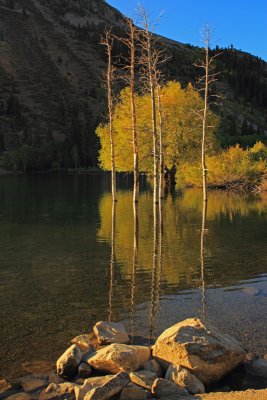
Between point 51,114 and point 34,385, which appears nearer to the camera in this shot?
point 34,385

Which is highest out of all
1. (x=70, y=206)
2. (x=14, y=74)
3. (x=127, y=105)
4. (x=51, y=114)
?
(x=14, y=74)

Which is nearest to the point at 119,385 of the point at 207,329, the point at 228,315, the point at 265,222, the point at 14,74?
the point at 207,329

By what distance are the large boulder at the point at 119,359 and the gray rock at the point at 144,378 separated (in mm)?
279

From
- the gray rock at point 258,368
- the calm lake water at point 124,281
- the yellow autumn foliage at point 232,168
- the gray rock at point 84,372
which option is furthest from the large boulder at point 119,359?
the yellow autumn foliage at point 232,168

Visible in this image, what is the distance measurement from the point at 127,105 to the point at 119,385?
41974 mm

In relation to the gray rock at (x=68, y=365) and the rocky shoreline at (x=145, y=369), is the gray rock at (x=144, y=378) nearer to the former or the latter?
the rocky shoreline at (x=145, y=369)

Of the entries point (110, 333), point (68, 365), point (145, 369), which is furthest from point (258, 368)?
point (68, 365)

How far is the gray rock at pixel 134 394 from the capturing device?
18.9ft

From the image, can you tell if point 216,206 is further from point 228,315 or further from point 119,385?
point 119,385

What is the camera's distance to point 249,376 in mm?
6590

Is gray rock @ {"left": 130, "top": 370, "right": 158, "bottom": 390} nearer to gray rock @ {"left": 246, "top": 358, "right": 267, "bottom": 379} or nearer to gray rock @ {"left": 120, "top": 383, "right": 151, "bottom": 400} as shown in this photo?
gray rock @ {"left": 120, "top": 383, "right": 151, "bottom": 400}

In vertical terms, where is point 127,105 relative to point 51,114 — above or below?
below

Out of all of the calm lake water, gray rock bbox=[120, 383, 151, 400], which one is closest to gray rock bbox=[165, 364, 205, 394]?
gray rock bbox=[120, 383, 151, 400]

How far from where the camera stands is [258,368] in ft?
21.9
